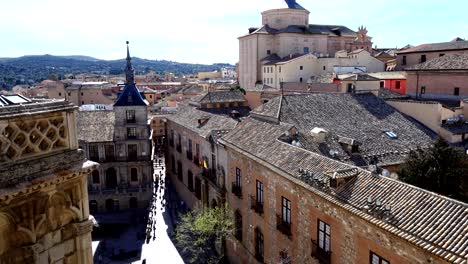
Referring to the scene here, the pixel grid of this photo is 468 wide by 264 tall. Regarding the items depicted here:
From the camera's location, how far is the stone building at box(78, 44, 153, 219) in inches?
1607

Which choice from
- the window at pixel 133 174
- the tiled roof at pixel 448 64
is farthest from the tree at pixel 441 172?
the window at pixel 133 174

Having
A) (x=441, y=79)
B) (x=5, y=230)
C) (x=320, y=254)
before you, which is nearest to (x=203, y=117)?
(x=441, y=79)

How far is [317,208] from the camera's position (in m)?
16.8

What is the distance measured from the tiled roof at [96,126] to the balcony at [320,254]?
2880 centimetres

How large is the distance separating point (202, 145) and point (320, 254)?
1944cm

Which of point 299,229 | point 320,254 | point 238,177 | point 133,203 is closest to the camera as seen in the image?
point 320,254

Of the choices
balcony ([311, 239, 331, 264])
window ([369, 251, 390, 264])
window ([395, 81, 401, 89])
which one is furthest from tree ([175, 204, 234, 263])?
window ([395, 81, 401, 89])

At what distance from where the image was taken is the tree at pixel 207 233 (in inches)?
1032

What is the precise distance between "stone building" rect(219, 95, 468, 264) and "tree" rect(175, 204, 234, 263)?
0.72m

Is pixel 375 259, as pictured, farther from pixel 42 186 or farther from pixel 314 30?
pixel 314 30

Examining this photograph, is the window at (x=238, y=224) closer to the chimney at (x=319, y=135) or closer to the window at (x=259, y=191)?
the window at (x=259, y=191)

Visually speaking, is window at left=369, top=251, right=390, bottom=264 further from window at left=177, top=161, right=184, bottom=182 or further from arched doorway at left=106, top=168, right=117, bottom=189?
arched doorway at left=106, top=168, right=117, bottom=189

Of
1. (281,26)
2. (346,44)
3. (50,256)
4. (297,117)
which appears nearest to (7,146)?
(50,256)

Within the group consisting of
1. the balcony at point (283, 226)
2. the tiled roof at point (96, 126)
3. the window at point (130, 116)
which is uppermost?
the window at point (130, 116)
